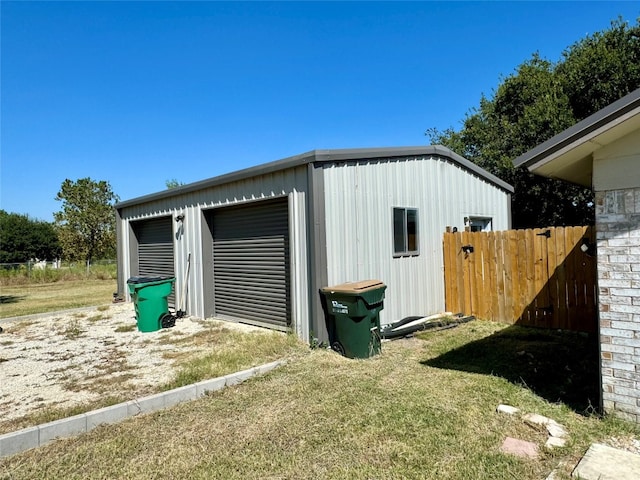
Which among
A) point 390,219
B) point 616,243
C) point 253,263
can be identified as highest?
point 390,219

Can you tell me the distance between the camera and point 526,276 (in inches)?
307

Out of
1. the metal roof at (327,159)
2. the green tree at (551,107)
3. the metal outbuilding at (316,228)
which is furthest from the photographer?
the green tree at (551,107)

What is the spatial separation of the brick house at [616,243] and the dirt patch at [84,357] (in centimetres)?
480

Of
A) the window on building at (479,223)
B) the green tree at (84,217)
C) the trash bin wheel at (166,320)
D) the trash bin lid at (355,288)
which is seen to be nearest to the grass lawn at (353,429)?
the trash bin lid at (355,288)

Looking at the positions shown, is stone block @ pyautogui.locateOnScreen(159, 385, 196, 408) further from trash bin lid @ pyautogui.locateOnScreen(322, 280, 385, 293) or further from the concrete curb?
trash bin lid @ pyautogui.locateOnScreen(322, 280, 385, 293)

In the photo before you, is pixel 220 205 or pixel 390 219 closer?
pixel 390 219

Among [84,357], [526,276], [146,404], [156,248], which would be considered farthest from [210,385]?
[156,248]

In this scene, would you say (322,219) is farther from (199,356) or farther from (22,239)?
(22,239)

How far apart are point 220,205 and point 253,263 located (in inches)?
61.4

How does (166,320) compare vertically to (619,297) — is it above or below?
below

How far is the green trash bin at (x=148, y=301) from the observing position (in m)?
8.18

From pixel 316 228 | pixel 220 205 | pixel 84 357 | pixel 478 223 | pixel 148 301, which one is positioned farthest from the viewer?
pixel 478 223

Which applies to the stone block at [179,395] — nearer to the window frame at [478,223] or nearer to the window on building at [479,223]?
the window frame at [478,223]

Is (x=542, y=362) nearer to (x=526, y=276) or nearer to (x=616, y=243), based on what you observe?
(x=616, y=243)
